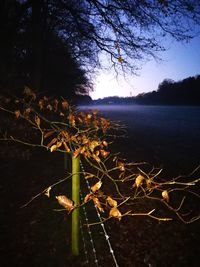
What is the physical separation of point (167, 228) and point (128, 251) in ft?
4.69

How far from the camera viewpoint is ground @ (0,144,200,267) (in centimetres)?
466

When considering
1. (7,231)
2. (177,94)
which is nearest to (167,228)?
(7,231)

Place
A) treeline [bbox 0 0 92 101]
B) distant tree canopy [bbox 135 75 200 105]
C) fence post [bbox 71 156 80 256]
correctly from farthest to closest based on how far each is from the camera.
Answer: distant tree canopy [bbox 135 75 200 105]
treeline [bbox 0 0 92 101]
fence post [bbox 71 156 80 256]

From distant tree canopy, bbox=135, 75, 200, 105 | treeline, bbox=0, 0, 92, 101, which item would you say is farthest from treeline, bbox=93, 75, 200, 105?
treeline, bbox=0, 0, 92, 101

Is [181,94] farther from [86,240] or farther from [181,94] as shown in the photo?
[86,240]

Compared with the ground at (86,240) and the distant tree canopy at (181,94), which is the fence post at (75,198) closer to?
the ground at (86,240)

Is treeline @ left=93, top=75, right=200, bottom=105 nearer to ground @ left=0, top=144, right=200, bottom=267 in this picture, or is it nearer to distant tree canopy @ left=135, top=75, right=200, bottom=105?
distant tree canopy @ left=135, top=75, right=200, bottom=105

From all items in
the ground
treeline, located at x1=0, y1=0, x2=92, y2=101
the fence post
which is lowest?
the ground

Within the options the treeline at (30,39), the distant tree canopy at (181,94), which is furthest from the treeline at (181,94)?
the treeline at (30,39)

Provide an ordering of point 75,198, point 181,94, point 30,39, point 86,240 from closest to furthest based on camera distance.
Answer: point 75,198
point 86,240
point 30,39
point 181,94

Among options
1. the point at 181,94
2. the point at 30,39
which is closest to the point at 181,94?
the point at 181,94

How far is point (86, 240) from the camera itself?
5.13m

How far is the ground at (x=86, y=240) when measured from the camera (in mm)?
4664

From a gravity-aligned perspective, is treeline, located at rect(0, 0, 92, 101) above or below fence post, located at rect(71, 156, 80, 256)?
above
